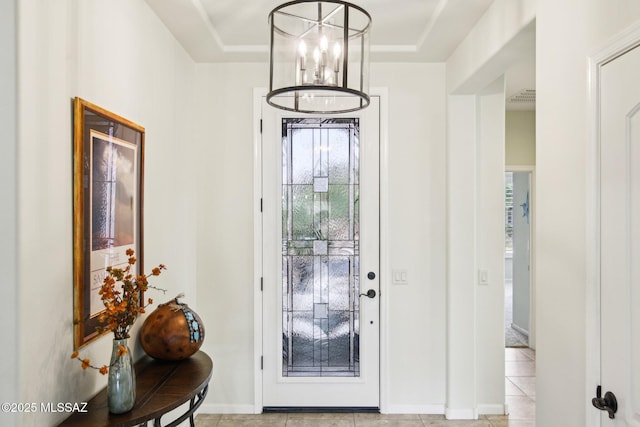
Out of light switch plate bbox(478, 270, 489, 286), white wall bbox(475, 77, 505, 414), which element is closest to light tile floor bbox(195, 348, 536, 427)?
white wall bbox(475, 77, 505, 414)

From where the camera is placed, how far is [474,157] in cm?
341

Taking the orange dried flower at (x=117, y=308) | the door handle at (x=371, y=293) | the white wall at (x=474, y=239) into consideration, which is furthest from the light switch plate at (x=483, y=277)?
the orange dried flower at (x=117, y=308)

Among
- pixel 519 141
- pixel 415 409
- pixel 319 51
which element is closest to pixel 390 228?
pixel 415 409

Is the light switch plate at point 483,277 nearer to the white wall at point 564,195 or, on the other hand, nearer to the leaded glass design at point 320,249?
the leaded glass design at point 320,249

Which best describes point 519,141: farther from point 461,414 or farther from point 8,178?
point 8,178

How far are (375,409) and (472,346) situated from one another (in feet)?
2.81

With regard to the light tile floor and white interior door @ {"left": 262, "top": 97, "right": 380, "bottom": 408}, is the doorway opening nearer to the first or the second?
the light tile floor

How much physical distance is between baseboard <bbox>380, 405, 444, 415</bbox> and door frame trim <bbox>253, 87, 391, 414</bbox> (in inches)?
2.3

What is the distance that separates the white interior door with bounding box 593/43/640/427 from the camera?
1.38m

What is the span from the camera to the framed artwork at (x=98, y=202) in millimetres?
1719

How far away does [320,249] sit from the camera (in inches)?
136

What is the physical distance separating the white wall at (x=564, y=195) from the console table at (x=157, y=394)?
4.82 feet

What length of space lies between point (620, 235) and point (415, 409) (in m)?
2.46

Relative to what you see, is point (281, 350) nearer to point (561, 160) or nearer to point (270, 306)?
point (270, 306)
